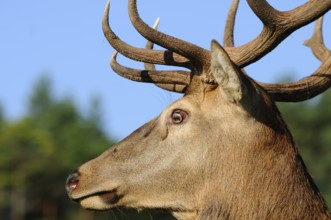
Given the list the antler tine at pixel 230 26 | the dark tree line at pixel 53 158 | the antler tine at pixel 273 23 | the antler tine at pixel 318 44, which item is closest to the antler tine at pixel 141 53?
the antler tine at pixel 273 23

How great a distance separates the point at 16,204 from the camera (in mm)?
67000

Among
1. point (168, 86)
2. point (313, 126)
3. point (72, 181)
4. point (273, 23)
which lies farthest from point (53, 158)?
point (273, 23)

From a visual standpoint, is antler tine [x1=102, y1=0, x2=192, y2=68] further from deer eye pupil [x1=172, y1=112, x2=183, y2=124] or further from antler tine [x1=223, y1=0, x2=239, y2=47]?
antler tine [x1=223, y1=0, x2=239, y2=47]

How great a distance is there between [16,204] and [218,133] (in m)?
60.2

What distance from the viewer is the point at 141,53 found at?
8.78 meters

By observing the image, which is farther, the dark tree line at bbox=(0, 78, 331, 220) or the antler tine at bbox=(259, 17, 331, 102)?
the dark tree line at bbox=(0, 78, 331, 220)

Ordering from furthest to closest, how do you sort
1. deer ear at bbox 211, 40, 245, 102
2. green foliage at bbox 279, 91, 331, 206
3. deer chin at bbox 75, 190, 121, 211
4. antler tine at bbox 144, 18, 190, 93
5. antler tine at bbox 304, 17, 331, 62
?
1. green foliage at bbox 279, 91, 331, 206
2. antler tine at bbox 304, 17, 331, 62
3. antler tine at bbox 144, 18, 190, 93
4. deer chin at bbox 75, 190, 121, 211
5. deer ear at bbox 211, 40, 245, 102

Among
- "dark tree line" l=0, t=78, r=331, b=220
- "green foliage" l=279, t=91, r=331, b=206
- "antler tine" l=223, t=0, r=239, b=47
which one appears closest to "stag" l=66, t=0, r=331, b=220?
"antler tine" l=223, t=0, r=239, b=47

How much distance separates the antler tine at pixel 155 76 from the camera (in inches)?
347

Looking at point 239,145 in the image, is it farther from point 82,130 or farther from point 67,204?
point 82,130

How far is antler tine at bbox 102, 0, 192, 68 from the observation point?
8750 mm

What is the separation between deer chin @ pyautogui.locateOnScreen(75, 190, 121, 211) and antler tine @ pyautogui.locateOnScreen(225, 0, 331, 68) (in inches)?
62.6

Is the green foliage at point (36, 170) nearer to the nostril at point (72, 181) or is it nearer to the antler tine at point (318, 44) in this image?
the antler tine at point (318, 44)

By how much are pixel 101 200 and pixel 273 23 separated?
2129 millimetres
